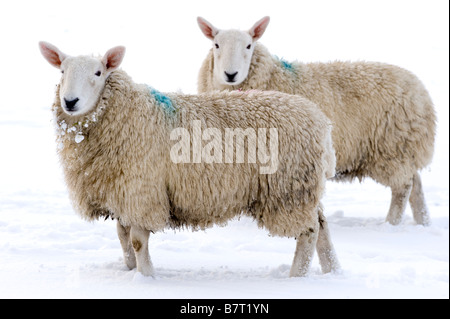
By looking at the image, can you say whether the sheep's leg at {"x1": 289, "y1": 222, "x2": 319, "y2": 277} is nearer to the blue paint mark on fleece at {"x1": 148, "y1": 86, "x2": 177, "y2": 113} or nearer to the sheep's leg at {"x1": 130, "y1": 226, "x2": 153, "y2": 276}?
the sheep's leg at {"x1": 130, "y1": 226, "x2": 153, "y2": 276}

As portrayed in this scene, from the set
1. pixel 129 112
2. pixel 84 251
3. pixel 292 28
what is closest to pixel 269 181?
pixel 129 112

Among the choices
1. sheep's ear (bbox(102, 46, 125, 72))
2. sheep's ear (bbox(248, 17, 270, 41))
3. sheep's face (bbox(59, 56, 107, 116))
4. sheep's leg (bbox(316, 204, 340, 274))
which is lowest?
sheep's leg (bbox(316, 204, 340, 274))

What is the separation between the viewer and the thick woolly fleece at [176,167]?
422 centimetres

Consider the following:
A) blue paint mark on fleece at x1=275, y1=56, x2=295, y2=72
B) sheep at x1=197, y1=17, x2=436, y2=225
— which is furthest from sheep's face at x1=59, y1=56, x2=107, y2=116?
blue paint mark on fleece at x1=275, y1=56, x2=295, y2=72

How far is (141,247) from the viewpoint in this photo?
14.2ft

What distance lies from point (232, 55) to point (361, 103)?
1.41m

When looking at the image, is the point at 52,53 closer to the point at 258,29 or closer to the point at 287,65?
the point at 258,29

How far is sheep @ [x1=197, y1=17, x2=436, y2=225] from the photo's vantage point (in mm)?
6359

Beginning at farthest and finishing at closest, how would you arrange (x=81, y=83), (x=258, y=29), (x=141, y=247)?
1. (x=258, y=29)
2. (x=141, y=247)
3. (x=81, y=83)

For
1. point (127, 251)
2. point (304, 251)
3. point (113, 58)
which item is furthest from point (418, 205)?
point (113, 58)

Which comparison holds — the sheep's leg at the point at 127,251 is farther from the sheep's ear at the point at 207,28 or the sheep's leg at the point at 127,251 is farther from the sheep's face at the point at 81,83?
the sheep's ear at the point at 207,28

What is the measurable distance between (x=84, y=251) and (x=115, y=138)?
54.9 inches

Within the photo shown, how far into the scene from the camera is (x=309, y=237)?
4.52m
